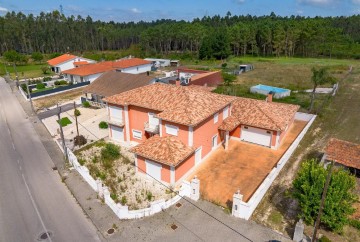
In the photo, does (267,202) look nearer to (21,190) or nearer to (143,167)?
(143,167)

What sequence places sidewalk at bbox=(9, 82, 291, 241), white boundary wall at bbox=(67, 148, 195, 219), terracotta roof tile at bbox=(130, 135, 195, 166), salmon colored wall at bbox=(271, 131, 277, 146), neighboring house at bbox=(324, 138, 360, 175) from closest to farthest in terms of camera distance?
sidewalk at bbox=(9, 82, 291, 241), white boundary wall at bbox=(67, 148, 195, 219), terracotta roof tile at bbox=(130, 135, 195, 166), neighboring house at bbox=(324, 138, 360, 175), salmon colored wall at bbox=(271, 131, 277, 146)

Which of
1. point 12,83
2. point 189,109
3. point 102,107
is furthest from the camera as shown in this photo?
point 12,83

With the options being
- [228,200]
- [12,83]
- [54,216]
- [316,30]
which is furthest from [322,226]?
[316,30]

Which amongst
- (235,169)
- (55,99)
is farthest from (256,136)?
(55,99)

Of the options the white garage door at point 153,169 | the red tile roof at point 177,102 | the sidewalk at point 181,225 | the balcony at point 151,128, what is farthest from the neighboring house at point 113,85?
the sidewalk at point 181,225

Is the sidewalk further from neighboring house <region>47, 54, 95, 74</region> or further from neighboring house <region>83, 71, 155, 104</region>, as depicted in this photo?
neighboring house <region>47, 54, 95, 74</region>

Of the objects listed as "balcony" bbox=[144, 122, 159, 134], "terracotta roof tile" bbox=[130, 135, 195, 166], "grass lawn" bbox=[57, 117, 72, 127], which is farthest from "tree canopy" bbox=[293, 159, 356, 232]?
"grass lawn" bbox=[57, 117, 72, 127]
